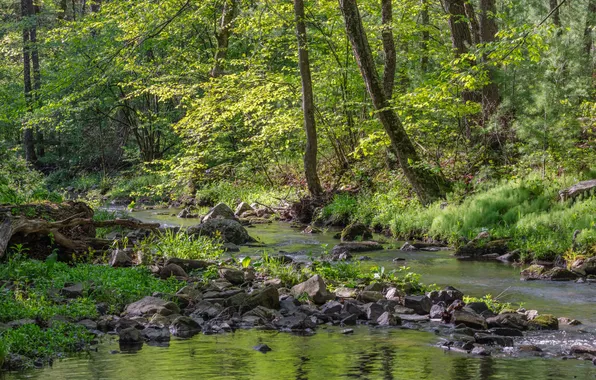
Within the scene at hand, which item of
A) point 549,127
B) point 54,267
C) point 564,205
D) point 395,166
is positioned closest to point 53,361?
point 54,267

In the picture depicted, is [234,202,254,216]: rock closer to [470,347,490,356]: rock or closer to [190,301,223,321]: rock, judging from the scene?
[190,301,223,321]: rock

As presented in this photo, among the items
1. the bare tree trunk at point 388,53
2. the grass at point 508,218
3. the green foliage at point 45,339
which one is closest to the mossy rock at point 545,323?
the grass at point 508,218

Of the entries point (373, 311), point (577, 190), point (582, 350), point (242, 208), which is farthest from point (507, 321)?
point (242, 208)

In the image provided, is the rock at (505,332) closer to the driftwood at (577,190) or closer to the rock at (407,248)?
the rock at (407,248)

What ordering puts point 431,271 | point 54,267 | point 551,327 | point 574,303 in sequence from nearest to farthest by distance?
1. point 551,327
2. point 574,303
3. point 54,267
4. point 431,271

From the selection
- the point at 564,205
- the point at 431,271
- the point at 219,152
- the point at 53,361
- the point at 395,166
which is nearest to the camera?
the point at 53,361

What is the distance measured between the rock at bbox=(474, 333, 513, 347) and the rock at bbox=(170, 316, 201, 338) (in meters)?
2.80

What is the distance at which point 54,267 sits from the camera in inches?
379

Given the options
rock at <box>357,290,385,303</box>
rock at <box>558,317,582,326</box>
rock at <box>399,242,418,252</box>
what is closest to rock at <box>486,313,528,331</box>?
rock at <box>558,317,582,326</box>

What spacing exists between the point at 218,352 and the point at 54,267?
4.02 meters

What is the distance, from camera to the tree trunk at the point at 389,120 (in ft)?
49.3

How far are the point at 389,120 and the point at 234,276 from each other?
7.06m

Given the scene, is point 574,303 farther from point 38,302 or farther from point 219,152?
point 219,152

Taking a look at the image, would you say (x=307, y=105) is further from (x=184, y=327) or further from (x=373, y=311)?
(x=184, y=327)
